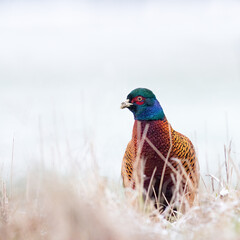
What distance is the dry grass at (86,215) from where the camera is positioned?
315 centimetres

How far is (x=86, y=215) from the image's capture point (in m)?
3.14

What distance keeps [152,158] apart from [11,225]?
9.03ft

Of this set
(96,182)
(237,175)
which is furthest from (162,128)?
(96,182)

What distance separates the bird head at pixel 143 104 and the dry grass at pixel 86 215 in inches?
80.1

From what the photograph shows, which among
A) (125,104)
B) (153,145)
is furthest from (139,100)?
(153,145)

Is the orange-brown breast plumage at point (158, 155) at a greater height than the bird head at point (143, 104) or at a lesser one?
lesser

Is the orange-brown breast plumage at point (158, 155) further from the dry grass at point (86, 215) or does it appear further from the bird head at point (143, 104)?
the dry grass at point (86, 215)

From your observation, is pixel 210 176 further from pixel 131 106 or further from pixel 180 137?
pixel 131 106

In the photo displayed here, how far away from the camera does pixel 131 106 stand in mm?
6469

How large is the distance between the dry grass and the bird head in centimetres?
203

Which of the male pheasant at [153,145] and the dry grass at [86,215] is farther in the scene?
the male pheasant at [153,145]

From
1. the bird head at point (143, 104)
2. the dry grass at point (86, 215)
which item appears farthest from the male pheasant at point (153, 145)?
the dry grass at point (86, 215)

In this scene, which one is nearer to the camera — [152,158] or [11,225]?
[11,225]

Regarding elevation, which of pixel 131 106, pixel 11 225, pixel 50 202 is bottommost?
pixel 11 225
